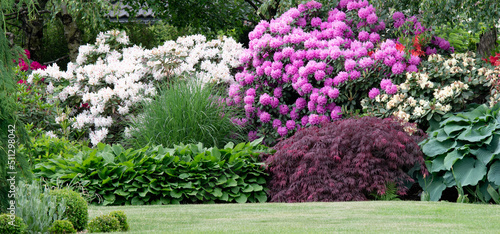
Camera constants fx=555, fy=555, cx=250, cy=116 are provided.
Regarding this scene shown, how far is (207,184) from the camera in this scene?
663cm

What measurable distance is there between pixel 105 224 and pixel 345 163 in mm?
3150

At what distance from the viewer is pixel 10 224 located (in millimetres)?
3631

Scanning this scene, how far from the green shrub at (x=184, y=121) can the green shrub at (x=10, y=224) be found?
374 cm

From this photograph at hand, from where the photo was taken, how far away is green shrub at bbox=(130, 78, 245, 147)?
24.7 feet

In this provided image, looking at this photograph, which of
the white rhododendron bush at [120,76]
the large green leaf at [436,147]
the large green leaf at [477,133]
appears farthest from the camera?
the white rhododendron bush at [120,76]

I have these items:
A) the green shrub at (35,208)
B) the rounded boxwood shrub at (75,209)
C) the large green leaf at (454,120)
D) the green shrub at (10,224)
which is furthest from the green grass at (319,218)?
the large green leaf at (454,120)

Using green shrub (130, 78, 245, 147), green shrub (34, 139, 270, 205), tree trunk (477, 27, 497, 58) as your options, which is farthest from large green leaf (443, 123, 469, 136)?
tree trunk (477, 27, 497, 58)

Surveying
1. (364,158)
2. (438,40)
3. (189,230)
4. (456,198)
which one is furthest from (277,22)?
(189,230)

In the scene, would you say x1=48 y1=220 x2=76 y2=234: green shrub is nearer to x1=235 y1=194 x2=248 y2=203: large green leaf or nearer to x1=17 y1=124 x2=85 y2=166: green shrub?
x1=235 y1=194 x2=248 y2=203: large green leaf

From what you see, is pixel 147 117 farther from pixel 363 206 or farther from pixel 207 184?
pixel 363 206

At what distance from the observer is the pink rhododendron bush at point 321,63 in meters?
7.75

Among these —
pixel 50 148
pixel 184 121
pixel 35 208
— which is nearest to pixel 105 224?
pixel 35 208

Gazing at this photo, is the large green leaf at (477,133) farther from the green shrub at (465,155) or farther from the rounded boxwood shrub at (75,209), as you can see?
the rounded boxwood shrub at (75,209)

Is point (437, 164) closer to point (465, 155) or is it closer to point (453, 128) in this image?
point (465, 155)
